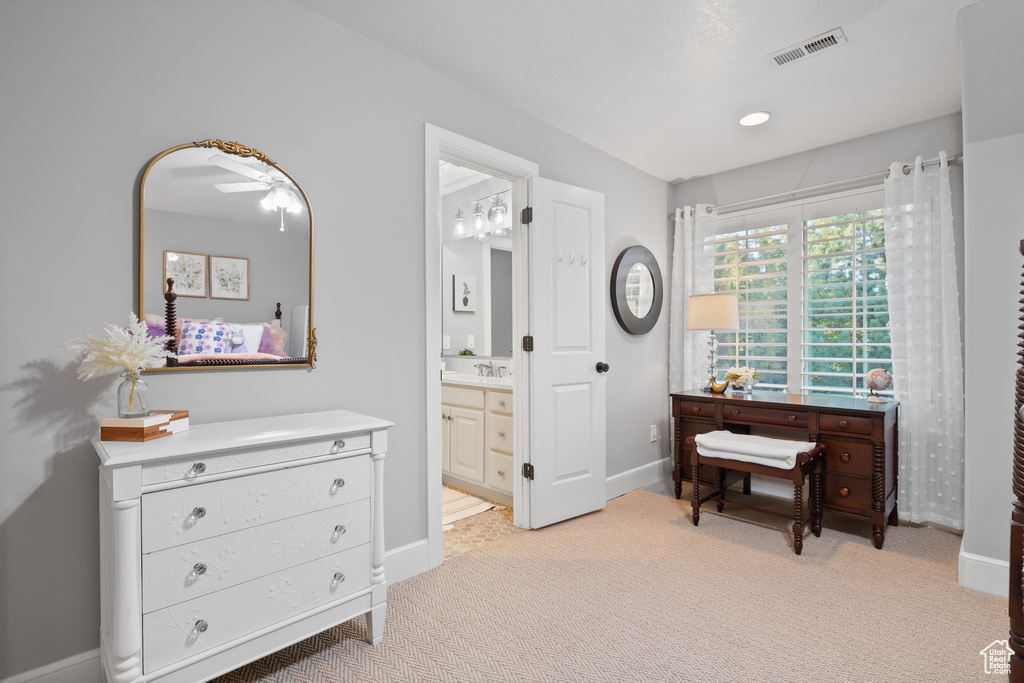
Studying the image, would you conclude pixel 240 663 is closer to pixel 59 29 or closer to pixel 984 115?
pixel 59 29

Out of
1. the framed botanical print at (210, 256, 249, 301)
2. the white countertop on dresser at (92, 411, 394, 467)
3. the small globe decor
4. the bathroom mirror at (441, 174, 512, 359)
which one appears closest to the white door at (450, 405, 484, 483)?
the bathroom mirror at (441, 174, 512, 359)

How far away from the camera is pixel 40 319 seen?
1.52 metres

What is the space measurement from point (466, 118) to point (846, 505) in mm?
3083

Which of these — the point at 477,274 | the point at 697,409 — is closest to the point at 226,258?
the point at 477,274

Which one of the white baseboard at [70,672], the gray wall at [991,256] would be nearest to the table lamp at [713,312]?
the gray wall at [991,256]

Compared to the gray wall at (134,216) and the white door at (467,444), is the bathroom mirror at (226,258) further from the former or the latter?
the white door at (467,444)

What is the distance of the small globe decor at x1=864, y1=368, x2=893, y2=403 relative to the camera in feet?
9.80

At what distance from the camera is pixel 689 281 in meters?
4.06

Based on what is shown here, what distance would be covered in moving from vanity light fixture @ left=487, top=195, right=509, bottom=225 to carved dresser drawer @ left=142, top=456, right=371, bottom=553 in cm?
250

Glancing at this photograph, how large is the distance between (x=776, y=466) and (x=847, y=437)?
1.80 ft

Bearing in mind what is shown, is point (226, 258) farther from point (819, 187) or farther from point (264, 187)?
point (819, 187)

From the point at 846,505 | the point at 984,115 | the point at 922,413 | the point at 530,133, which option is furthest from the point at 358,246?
the point at 922,413

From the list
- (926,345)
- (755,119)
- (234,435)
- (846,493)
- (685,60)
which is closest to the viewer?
(234,435)

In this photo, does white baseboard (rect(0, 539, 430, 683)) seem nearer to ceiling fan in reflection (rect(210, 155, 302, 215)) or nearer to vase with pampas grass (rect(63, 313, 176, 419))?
vase with pampas grass (rect(63, 313, 176, 419))
